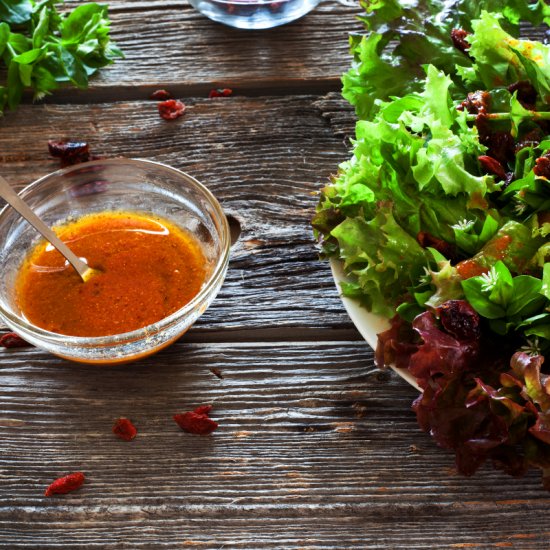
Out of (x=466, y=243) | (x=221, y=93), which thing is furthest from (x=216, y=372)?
(x=221, y=93)

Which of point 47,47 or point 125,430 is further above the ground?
point 47,47

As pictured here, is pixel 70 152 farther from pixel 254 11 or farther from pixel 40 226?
pixel 254 11

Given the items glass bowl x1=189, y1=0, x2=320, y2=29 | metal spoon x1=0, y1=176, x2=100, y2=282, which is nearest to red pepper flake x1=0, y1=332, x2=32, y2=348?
metal spoon x1=0, y1=176, x2=100, y2=282

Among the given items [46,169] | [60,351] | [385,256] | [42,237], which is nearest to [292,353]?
[385,256]

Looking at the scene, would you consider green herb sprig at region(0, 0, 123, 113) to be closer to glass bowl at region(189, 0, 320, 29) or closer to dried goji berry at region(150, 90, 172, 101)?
dried goji berry at region(150, 90, 172, 101)

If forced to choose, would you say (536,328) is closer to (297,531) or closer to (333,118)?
(297,531)

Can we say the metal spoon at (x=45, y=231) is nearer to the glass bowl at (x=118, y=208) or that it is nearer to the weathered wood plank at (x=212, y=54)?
the glass bowl at (x=118, y=208)

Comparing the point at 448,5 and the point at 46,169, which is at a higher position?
the point at 448,5
